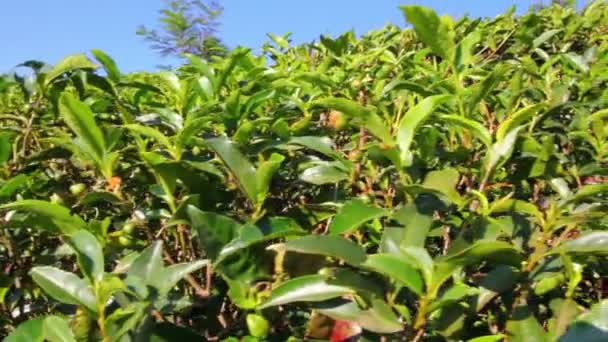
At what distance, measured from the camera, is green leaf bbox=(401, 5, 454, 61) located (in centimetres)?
170

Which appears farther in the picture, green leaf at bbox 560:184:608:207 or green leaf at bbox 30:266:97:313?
green leaf at bbox 560:184:608:207

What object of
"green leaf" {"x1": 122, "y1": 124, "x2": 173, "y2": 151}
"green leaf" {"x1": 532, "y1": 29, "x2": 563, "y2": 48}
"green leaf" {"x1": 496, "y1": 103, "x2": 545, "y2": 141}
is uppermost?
"green leaf" {"x1": 532, "y1": 29, "x2": 563, "y2": 48}

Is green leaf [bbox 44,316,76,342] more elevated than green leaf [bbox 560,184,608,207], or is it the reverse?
green leaf [bbox 560,184,608,207]

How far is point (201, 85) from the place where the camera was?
2285mm

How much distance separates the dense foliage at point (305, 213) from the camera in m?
1.25

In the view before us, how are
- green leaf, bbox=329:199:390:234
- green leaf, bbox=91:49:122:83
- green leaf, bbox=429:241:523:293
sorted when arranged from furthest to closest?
green leaf, bbox=91:49:122:83 < green leaf, bbox=329:199:390:234 < green leaf, bbox=429:241:523:293

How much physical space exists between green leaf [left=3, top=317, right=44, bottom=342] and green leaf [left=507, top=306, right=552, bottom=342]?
89 centimetres

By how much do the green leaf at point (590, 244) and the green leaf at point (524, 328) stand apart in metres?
0.15

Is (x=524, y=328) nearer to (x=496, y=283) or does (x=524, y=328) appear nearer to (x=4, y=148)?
(x=496, y=283)

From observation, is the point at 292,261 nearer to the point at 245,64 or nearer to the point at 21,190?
the point at 21,190

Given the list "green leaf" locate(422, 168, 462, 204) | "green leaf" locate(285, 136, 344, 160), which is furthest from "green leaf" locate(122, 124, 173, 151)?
"green leaf" locate(422, 168, 462, 204)

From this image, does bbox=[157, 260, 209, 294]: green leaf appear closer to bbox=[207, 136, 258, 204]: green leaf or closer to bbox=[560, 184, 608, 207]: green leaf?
bbox=[207, 136, 258, 204]: green leaf

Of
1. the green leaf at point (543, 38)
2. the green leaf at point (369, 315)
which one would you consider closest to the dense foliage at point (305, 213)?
the green leaf at point (369, 315)

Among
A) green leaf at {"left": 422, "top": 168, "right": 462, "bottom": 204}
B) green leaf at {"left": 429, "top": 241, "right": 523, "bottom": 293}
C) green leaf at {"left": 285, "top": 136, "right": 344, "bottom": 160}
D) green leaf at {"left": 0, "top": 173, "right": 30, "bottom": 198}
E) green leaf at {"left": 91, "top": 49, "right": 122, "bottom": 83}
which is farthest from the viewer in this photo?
green leaf at {"left": 91, "top": 49, "right": 122, "bottom": 83}
